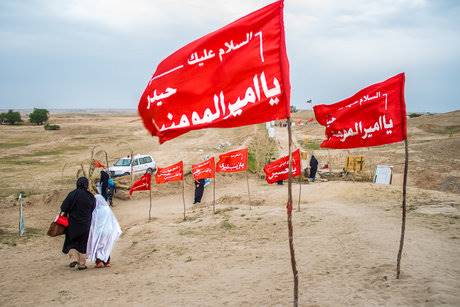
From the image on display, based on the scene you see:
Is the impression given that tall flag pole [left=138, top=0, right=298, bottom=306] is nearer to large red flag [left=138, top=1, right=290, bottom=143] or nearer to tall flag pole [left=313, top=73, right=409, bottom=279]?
large red flag [left=138, top=1, right=290, bottom=143]

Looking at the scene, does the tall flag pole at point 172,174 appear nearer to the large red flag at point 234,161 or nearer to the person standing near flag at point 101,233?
the large red flag at point 234,161

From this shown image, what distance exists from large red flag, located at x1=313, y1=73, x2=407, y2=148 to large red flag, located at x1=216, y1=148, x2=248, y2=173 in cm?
820

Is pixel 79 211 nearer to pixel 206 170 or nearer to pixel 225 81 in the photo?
pixel 225 81

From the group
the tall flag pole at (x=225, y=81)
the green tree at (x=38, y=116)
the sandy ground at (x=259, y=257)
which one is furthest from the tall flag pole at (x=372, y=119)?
the green tree at (x=38, y=116)

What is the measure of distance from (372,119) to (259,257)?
4.45 m

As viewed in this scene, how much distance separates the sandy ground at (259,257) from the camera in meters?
7.34

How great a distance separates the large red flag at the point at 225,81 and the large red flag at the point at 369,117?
3.31 m

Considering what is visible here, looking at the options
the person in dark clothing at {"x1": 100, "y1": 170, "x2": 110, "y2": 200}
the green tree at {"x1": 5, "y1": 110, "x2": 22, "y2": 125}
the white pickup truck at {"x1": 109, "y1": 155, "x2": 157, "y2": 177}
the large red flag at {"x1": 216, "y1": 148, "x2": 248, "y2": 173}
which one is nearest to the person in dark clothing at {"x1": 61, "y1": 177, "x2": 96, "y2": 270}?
the large red flag at {"x1": 216, "y1": 148, "x2": 248, "y2": 173}

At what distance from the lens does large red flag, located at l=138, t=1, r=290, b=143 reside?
5.13m

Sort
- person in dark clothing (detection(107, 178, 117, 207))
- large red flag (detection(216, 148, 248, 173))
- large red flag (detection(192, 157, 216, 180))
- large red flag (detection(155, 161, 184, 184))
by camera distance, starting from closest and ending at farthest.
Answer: large red flag (detection(192, 157, 216, 180)) → large red flag (detection(155, 161, 184, 184)) → large red flag (detection(216, 148, 248, 173)) → person in dark clothing (detection(107, 178, 117, 207))

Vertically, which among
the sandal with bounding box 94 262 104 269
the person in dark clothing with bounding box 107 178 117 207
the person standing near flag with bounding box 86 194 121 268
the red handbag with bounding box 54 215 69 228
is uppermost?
the red handbag with bounding box 54 215 69 228

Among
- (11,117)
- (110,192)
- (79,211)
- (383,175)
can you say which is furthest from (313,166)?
(11,117)

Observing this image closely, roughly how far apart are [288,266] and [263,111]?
515 centimetres

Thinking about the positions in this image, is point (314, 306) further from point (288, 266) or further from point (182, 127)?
point (182, 127)
